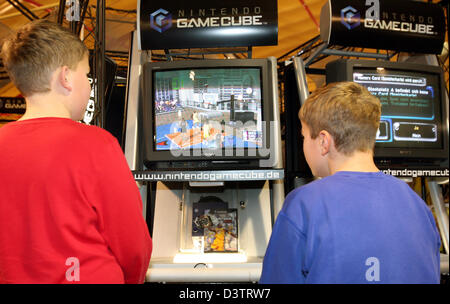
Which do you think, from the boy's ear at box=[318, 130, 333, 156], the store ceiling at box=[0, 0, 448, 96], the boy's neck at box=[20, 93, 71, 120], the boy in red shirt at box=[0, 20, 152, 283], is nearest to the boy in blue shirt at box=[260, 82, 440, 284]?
the boy's ear at box=[318, 130, 333, 156]

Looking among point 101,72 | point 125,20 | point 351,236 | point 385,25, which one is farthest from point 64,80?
point 125,20

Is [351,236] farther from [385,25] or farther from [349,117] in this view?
[385,25]

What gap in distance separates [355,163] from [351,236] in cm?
28

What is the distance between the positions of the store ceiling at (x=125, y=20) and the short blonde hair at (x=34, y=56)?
3935mm

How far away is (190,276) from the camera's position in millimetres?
2010

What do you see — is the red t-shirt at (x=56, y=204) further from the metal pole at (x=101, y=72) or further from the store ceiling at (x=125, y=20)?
the store ceiling at (x=125, y=20)

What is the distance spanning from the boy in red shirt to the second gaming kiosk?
3.19 feet

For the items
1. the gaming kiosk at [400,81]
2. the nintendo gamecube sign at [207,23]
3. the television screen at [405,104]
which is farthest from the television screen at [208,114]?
the television screen at [405,104]

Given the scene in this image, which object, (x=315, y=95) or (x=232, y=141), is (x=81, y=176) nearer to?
(x=315, y=95)

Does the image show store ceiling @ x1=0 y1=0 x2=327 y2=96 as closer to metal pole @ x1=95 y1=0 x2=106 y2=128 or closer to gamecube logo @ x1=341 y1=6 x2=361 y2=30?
metal pole @ x1=95 y1=0 x2=106 y2=128

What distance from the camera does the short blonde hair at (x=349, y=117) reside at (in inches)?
49.1

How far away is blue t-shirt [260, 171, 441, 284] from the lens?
1.04 meters

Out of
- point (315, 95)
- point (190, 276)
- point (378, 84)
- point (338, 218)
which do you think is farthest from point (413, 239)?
point (378, 84)

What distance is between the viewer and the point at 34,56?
118 cm
